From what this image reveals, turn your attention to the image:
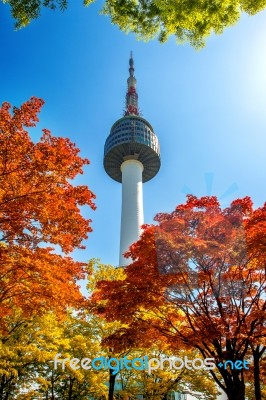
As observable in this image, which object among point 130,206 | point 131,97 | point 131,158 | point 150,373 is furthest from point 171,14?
point 131,97

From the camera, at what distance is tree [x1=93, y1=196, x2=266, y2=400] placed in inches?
418

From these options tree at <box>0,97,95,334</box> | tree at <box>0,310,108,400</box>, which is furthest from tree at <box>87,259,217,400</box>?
tree at <box>0,97,95,334</box>

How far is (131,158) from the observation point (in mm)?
74875

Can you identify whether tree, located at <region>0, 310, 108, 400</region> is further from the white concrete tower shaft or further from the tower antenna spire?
the tower antenna spire

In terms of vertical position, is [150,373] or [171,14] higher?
[171,14]

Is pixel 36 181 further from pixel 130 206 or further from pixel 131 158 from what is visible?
pixel 131 158

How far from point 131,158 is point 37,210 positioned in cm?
6574

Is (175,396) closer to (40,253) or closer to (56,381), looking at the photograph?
(56,381)

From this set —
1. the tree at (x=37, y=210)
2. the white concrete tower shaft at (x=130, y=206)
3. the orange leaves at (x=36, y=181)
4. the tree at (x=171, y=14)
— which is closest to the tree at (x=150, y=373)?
the tree at (x=37, y=210)

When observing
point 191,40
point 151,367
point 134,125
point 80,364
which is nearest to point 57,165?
point 191,40

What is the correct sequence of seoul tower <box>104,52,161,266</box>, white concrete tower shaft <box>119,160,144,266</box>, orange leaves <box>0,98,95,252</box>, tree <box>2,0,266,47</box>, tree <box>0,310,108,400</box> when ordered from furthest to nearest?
seoul tower <box>104,52,161,266</box>
white concrete tower shaft <box>119,160,144,266</box>
tree <box>0,310,108,400</box>
orange leaves <box>0,98,95,252</box>
tree <box>2,0,266,47</box>

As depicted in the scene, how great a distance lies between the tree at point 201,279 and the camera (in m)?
10.6

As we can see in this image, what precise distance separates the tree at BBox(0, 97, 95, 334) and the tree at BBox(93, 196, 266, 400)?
2.10m

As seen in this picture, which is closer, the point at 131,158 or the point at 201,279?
the point at 201,279
